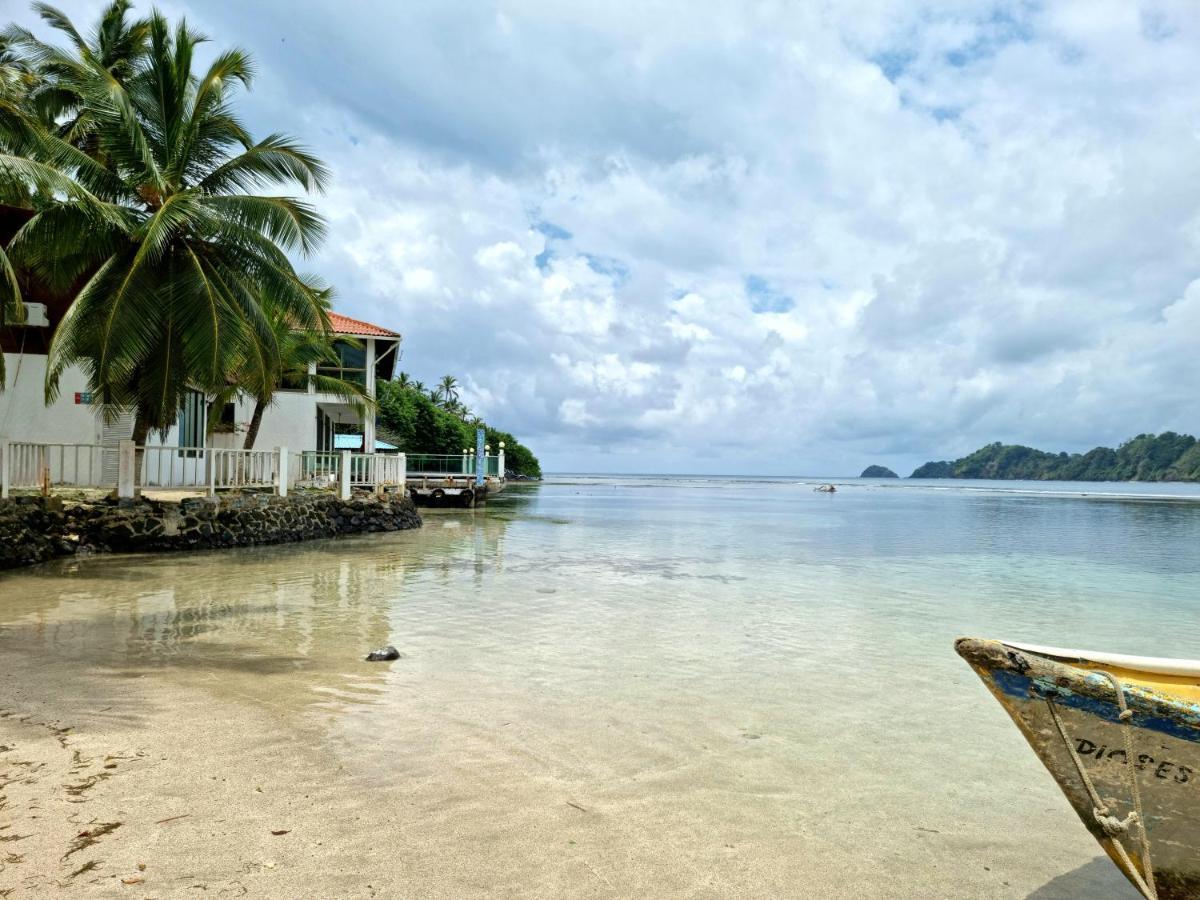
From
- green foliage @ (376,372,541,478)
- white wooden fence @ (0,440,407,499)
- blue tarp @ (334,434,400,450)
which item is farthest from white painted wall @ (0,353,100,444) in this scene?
green foliage @ (376,372,541,478)

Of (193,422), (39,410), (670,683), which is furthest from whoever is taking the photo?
(193,422)

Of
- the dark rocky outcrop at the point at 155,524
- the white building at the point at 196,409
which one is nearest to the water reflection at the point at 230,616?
the dark rocky outcrop at the point at 155,524

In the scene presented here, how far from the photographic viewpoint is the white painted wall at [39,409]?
54.4 feet

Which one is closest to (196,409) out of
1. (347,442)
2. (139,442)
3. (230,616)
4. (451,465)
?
(139,442)

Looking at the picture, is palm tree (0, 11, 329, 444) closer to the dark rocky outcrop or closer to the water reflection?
the dark rocky outcrop

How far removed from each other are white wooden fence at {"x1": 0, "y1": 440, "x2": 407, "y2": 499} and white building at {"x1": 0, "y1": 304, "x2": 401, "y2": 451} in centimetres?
54

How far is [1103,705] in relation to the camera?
2711 mm

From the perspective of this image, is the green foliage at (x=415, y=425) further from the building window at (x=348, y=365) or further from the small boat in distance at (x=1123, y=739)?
the small boat in distance at (x=1123, y=739)

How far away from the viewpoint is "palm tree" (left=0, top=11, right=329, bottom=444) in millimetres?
12859

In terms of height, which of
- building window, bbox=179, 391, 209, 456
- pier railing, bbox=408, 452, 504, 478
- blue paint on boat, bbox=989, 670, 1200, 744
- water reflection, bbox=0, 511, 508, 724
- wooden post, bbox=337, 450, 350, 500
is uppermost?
building window, bbox=179, 391, 209, 456

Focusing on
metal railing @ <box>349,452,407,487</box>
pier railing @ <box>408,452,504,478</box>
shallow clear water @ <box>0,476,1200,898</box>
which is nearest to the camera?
shallow clear water @ <box>0,476,1200,898</box>

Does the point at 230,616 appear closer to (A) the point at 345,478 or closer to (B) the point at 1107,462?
(A) the point at 345,478

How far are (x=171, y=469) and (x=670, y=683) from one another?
13.4 meters

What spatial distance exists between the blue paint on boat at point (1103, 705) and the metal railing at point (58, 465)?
15.0 meters
